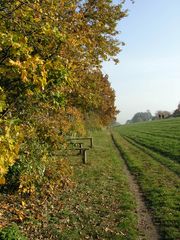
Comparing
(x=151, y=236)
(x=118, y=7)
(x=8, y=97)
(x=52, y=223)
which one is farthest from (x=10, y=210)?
(x=118, y=7)

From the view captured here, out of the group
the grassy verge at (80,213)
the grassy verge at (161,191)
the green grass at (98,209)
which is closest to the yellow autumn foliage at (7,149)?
the grassy verge at (80,213)

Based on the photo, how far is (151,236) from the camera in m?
11.1

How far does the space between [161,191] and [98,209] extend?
12.8 feet

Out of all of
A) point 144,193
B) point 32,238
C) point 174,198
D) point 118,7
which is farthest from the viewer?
point 118,7

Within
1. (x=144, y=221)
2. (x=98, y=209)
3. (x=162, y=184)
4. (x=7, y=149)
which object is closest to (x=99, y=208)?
(x=98, y=209)

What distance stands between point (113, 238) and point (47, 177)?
5.89 meters

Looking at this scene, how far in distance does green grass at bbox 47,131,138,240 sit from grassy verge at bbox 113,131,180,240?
2.71 ft

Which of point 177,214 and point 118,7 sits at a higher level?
point 118,7

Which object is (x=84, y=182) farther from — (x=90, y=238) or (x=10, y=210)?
(x=90, y=238)

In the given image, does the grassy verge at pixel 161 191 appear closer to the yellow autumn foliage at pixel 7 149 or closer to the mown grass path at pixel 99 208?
the mown grass path at pixel 99 208

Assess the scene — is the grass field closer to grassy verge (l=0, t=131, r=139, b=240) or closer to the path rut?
the path rut

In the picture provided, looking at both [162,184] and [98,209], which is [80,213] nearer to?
[98,209]

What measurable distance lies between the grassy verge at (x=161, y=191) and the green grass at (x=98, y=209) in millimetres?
826

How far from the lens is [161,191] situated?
16.5m
